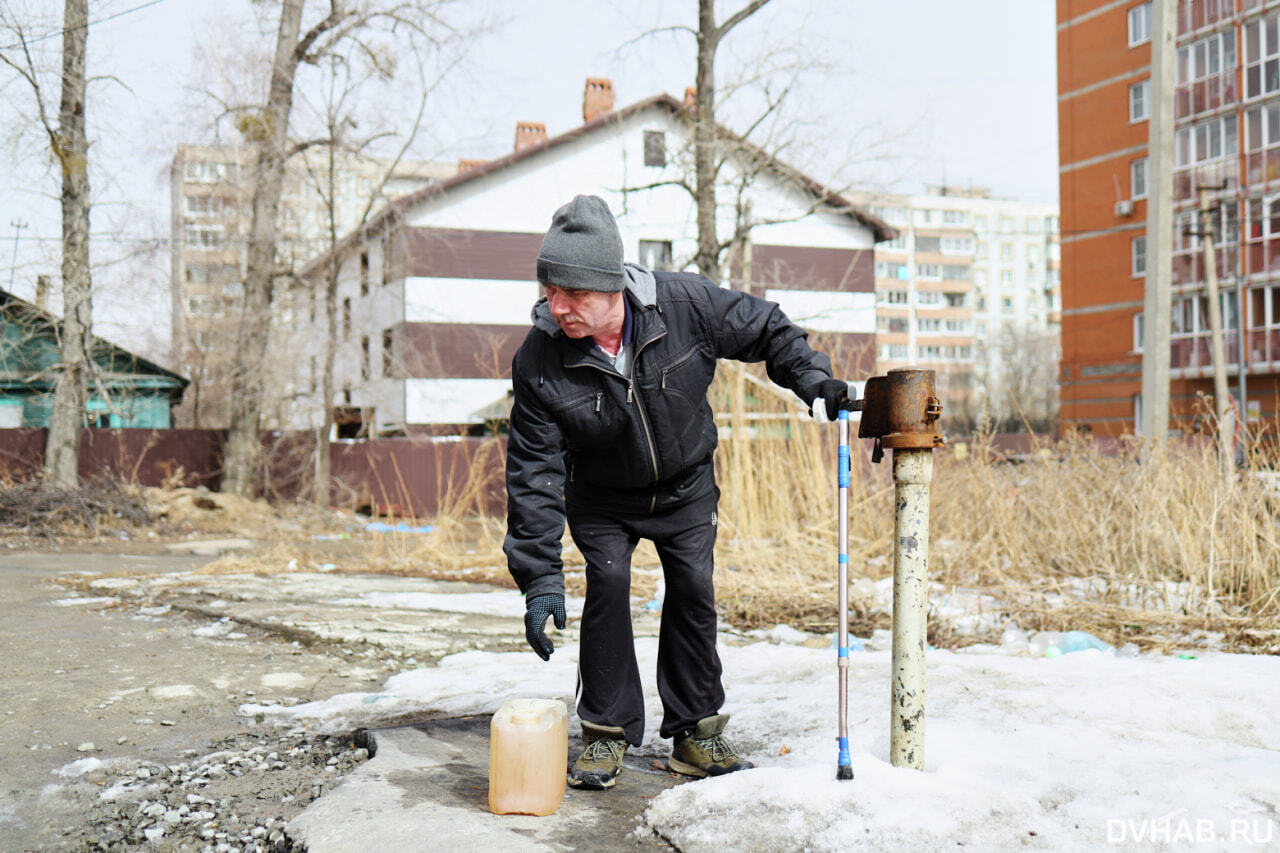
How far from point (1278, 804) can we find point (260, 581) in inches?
272

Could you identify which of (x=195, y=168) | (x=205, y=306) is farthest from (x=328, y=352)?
(x=205, y=306)

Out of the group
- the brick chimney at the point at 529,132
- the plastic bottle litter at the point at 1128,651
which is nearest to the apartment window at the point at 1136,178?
the brick chimney at the point at 529,132

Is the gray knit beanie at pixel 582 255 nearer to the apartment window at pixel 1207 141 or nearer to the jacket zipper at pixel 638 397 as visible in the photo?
the jacket zipper at pixel 638 397

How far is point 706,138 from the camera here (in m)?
12.2

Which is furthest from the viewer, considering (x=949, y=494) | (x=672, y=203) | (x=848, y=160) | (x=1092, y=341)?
(x=1092, y=341)

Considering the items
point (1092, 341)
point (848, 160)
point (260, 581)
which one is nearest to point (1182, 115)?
point (1092, 341)

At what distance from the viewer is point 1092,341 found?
125 feet

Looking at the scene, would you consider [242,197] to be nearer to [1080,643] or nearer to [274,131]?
[274,131]

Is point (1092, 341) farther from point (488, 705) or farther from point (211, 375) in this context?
point (488, 705)

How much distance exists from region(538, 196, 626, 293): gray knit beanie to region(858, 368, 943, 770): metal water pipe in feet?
2.56

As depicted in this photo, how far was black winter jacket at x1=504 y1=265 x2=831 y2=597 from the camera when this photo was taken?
293cm

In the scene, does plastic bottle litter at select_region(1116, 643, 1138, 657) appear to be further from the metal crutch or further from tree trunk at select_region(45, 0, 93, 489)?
tree trunk at select_region(45, 0, 93, 489)

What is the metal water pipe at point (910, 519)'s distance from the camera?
8.38 ft

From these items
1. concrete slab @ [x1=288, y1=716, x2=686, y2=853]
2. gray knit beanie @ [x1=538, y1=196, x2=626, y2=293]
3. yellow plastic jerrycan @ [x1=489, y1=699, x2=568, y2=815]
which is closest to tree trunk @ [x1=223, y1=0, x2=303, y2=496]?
concrete slab @ [x1=288, y1=716, x2=686, y2=853]
